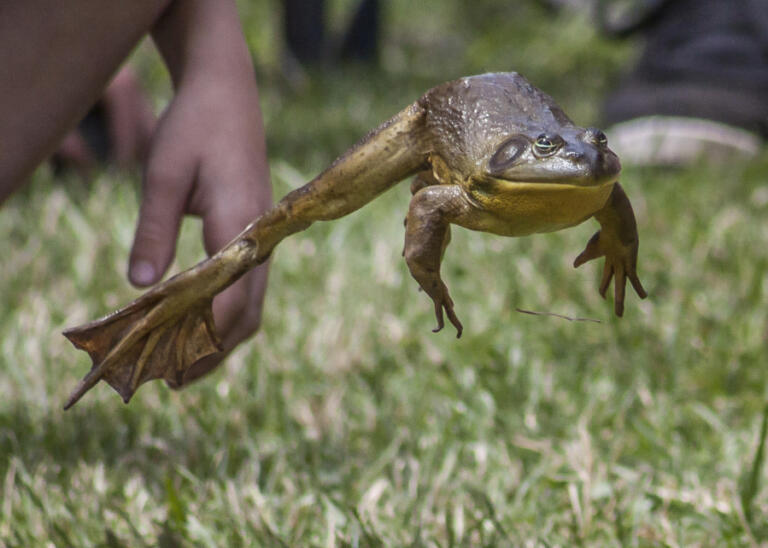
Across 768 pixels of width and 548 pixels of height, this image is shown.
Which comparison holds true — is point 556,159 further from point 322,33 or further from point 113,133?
point 322,33

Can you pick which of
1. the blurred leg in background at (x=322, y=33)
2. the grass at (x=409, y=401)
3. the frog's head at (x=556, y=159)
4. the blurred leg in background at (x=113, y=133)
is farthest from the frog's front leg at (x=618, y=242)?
the blurred leg in background at (x=322, y=33)

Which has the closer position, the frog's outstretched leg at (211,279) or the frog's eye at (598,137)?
the frog's eye at (598,137)

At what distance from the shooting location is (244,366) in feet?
5.24

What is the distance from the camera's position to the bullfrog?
0.64 metres

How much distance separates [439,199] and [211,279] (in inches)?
9.0

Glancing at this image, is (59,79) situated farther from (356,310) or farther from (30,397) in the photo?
(356,310)

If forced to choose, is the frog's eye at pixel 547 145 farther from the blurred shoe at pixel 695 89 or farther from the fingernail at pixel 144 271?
the blurred shoe at pixel 695 89

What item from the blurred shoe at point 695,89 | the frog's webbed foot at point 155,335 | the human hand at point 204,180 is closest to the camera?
the frog's webbed foot at point 155,335

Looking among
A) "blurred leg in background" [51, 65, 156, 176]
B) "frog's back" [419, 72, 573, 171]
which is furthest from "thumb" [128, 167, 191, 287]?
"blurred leg in background" [51, 65, 156, 176]

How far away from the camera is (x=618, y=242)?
0.78 m

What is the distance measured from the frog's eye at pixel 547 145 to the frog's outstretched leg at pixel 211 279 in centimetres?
12

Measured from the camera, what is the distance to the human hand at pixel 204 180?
3.72 feet

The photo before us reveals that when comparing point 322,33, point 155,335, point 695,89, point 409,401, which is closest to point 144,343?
point 155,335

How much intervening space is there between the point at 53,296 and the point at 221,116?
855 millimetres
